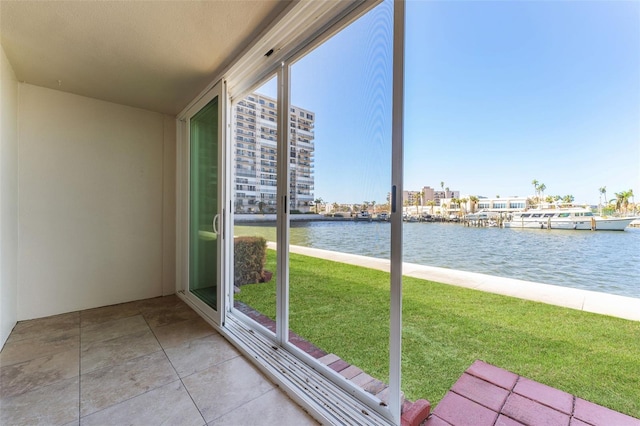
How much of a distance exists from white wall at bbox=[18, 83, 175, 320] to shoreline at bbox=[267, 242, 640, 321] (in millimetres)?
2099

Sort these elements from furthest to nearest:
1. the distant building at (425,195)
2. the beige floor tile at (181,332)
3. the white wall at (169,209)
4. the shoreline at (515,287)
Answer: the white wall at (169,209)
the beige floor tile at (181,332)
the shoreline at (515,287)
the distant building at (425,195)

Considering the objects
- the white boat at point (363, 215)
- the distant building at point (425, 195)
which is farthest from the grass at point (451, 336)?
the distant building at point (425, 195)

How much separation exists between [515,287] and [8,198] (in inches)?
227

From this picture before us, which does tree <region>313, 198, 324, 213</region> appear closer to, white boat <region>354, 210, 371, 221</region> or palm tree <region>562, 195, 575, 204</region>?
white boat <region>354, 210, 371, 221</region>

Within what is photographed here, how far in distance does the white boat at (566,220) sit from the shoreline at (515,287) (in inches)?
35.6

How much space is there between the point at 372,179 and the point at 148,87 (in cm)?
259

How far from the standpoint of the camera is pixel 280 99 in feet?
6.45

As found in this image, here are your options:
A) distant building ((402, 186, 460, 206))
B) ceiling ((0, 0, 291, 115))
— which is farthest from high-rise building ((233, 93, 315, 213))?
distant building ((402, 186, 460, 206))

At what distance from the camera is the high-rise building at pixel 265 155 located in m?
1.91

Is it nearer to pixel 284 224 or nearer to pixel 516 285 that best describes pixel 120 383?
pixel 284 224

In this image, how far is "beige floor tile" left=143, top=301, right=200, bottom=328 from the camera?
257cm

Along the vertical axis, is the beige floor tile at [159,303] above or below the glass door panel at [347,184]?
below

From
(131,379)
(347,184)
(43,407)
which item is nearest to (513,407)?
(347,184)

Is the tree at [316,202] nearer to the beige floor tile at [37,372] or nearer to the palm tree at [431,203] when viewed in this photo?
the palm tree at [431,203]
